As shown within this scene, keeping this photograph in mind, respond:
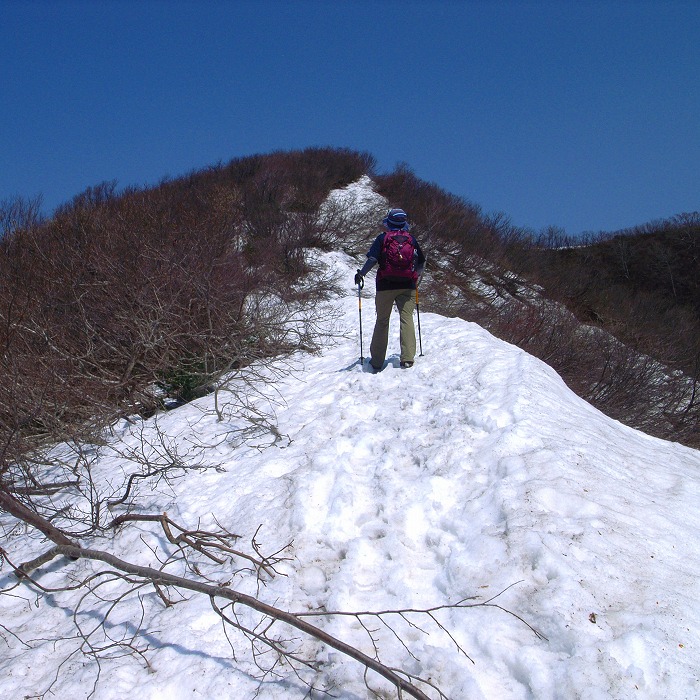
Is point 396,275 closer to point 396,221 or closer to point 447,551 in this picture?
point 396,221

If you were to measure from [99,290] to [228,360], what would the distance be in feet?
7.19

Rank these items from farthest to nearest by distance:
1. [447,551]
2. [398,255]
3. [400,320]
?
[400,320] → [398,255] → [447,551]

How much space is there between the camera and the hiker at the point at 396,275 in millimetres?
6578

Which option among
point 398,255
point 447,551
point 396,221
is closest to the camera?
point 447,551

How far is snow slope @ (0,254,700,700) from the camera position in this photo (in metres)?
2.51

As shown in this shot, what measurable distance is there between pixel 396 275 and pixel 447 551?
3.87 m

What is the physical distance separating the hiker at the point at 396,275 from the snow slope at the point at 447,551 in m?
1.21

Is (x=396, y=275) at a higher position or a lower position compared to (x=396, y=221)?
lower

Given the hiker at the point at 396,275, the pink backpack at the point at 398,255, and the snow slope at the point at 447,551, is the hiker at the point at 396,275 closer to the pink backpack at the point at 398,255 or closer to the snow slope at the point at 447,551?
the pink backpack at the point at 398,255

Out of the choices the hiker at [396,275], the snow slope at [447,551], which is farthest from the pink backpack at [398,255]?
the snow slope at [447,551]

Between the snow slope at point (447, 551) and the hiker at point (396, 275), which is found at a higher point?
the hiker at point (396, 275)

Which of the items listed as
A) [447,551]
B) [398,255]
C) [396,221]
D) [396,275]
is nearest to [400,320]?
[396,275]

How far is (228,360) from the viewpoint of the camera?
8414 millimetres

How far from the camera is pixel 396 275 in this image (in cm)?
662
